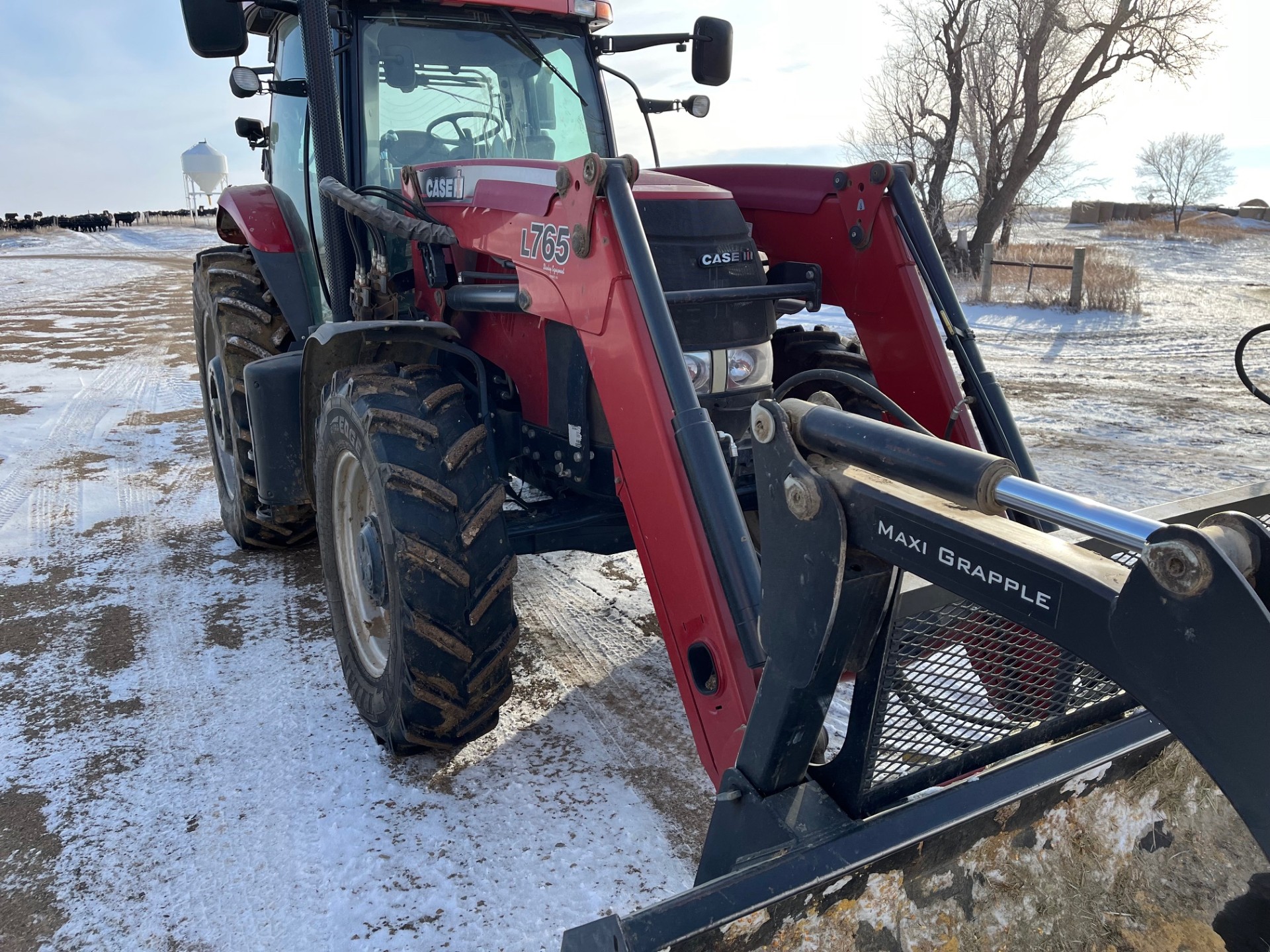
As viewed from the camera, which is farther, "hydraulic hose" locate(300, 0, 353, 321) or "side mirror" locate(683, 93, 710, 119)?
"side mirror" locate(683, 93, 710, 119)

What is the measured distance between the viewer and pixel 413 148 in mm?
3613

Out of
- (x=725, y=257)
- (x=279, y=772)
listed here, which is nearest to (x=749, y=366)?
(x=725, y=257)

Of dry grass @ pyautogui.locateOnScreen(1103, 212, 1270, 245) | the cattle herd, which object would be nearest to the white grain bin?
the cattle herd

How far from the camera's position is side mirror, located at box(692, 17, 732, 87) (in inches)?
154

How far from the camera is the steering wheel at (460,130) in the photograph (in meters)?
3.63

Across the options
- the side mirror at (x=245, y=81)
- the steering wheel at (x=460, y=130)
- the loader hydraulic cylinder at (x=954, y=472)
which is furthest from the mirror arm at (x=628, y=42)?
the loader hydraulic cylinder at (x=954, y=472)

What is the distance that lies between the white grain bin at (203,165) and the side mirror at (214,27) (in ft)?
193

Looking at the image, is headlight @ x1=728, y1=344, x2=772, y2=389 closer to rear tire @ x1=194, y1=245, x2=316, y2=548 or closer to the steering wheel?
the steering wheel

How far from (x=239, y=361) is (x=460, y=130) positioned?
1.58 m

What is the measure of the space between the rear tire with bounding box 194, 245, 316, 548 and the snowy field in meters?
0.21

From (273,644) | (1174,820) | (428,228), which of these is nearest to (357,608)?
(273,644)

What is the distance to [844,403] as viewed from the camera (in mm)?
3578

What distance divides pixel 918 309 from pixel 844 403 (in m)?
0.52

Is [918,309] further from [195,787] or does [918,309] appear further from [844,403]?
[195,787]
